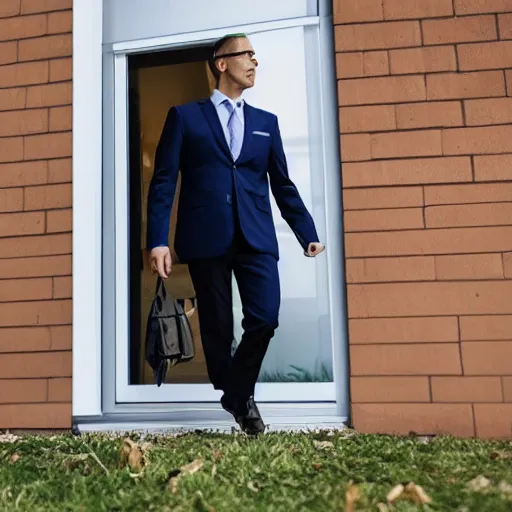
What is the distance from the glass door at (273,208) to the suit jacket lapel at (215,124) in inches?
15.4

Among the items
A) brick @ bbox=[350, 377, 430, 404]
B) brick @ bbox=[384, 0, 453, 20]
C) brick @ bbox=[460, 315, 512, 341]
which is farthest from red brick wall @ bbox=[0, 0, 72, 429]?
brick @ bbox=[460, 315, 512, 341]

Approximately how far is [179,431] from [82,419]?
578 millimetres

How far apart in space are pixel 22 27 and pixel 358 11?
208 cm

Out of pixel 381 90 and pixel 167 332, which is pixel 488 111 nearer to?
pixel 381 90

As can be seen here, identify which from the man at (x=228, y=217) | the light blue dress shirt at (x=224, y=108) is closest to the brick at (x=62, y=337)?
the man at (x=228, y=217)

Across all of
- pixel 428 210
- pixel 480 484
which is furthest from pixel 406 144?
pixel 480 484

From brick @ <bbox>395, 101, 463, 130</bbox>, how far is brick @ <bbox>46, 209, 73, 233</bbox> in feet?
6.48

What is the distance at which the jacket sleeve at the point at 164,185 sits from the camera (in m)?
3.25

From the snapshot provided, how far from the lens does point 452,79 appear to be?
3.55 metres

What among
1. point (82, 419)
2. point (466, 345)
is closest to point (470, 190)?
point (466, 345)

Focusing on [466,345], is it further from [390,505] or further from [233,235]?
[390,505]

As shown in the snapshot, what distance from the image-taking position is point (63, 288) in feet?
12.4

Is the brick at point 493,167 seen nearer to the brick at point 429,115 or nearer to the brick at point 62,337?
the brick at point 429,115

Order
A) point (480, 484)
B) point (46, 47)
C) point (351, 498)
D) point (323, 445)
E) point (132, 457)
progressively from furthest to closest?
point (46, 47), point (323, 445), point (132, 457), point (480, 484), point (351, 498)
